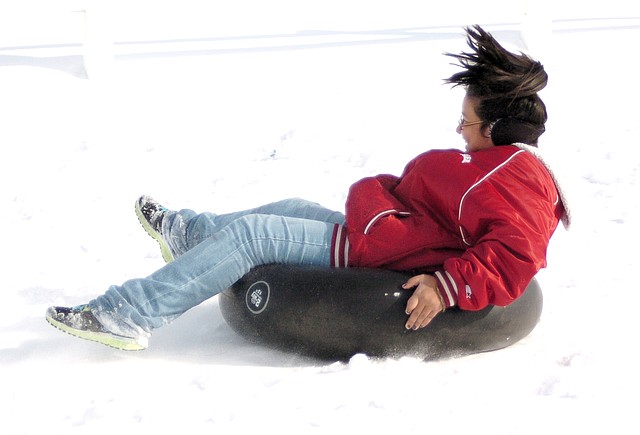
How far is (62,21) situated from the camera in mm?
9586

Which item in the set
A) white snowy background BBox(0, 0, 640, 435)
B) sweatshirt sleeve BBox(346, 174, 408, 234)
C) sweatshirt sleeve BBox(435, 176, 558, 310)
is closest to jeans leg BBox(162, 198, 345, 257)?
sweatshirt sleeve BBox(346, 174, 408, 234)

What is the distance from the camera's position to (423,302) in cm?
360

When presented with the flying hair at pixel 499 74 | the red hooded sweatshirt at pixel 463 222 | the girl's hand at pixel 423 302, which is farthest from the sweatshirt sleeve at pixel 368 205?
the flying hair at pixel 499 74

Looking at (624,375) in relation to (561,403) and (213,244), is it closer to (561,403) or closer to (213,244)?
(561,403)

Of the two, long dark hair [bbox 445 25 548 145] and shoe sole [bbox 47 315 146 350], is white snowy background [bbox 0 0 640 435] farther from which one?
long dark hair [bbox 445 25 548 145]

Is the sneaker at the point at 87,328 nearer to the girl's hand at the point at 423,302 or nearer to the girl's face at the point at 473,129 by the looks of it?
the girl's hand at the point at 423,302

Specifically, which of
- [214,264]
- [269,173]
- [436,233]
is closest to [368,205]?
[436,233]

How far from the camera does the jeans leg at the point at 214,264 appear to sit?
146 inches

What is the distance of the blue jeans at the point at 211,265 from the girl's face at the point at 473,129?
0.64 meters

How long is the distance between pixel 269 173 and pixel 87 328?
278 cm

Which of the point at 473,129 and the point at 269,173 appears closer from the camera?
the point at 473,129

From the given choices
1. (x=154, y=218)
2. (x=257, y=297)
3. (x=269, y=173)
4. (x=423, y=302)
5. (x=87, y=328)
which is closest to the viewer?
(x=423, y=302)

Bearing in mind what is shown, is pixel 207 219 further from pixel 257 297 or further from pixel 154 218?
pixel 257 297

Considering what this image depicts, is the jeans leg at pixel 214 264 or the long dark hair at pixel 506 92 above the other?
the long dark hair at pixel 506 92
